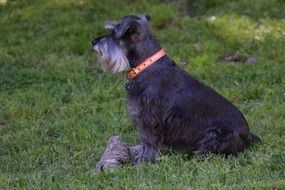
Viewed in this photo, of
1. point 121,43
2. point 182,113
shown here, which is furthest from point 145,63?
point 182,113

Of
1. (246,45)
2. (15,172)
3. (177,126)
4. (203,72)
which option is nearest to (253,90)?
(203,72)

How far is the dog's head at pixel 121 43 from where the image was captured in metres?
6.37

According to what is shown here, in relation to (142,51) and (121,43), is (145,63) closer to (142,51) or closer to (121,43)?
(142,51)

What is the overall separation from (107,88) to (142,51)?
284 centimetres

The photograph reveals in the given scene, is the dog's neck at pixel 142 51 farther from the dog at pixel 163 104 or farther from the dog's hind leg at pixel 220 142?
the dog's hind leg at pixel 220 142

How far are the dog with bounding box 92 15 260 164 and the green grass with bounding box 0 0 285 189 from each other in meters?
0.24

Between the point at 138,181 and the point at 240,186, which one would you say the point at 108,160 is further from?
the point at 240,186

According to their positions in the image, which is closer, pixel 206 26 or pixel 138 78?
pixel 138 78

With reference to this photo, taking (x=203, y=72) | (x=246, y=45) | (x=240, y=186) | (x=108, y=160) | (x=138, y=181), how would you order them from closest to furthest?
(x=240, y=186), (x=138, y=181), (x=108, y=160), (x=203, y=72), (x=246, y=45)

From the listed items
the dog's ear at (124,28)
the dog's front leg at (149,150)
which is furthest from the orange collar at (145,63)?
the dog's front leg at (149,150)

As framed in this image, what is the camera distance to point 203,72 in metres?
9.54

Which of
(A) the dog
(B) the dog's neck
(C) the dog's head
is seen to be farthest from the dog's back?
(C) the dog's head

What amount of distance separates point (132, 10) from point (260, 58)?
293cm

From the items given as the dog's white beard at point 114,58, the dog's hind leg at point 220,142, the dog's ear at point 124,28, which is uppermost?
the dog's ear at point 124,28
